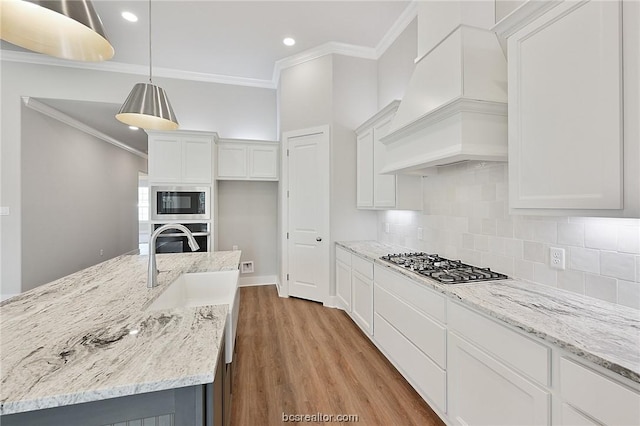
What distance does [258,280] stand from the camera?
479 cm

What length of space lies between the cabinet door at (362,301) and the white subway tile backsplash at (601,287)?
1.55m

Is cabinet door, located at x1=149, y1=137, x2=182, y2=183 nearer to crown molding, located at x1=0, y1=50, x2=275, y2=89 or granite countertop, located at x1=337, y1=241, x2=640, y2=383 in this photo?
crown molding, located at x1=0, y1=50, x2=275, y2=89

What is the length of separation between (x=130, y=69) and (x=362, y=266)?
4.46 m

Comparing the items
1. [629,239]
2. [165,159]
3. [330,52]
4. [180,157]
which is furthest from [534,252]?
[165,159]

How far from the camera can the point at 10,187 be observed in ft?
12.8

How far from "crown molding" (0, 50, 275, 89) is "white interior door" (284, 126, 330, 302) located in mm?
1468

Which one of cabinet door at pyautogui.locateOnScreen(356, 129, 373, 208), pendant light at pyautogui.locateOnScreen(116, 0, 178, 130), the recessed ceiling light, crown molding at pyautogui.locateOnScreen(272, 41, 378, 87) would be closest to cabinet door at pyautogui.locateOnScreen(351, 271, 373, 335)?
cabinet door at pyautogui.locateOnScreen(356, 129, 373, 208)

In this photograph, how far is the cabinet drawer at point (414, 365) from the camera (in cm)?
171

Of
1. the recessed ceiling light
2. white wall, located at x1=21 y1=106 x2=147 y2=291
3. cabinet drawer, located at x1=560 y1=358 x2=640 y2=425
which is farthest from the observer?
white wall, located at x1=21 y1=106 x2=147 y2=291

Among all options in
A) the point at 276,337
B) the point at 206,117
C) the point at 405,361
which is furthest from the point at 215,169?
the point at 405,361

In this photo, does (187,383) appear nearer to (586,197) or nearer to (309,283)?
(586,197)

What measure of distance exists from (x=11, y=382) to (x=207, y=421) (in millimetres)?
529

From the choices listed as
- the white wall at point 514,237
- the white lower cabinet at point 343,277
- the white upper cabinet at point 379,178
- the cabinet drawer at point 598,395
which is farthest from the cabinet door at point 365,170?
the cabinet drawer at point 598,395

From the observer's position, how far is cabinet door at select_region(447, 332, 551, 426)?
1148 millimetres
